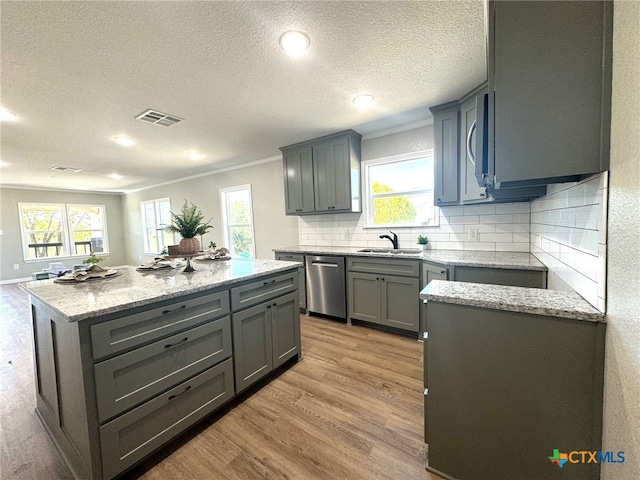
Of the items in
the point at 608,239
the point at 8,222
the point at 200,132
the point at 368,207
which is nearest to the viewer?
the point at 608,239

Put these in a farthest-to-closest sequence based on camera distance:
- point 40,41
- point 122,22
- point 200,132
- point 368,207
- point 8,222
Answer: point 8,222 < point 368,207 < point 200,132 < point 40,41 < point 122,22

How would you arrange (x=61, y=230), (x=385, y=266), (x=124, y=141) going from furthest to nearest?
1. (x=61, y=230)
2. (x=124, y=141)
3. (x=385, y=266)

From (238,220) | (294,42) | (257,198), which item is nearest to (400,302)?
(294,42)

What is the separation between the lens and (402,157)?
10.7 feet

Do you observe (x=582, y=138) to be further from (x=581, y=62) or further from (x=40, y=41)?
(x=40, y=41)

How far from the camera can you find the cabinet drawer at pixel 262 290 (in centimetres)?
182

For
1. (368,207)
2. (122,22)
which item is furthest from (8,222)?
(368,207)

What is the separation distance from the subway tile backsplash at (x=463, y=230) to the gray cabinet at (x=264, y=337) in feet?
5.58

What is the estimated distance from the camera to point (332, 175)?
11.4 feet

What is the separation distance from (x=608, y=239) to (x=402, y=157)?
8.69ft

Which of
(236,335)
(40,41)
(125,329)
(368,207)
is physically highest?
(40,41)

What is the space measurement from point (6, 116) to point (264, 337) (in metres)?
3.42

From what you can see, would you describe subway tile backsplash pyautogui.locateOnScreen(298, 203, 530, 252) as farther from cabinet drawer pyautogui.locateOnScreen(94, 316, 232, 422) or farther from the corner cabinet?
cabinet drawer pyautogui.locateOnScreen(94, 316, 232, 422)

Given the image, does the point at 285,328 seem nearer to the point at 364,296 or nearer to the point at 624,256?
the point at 364,296
